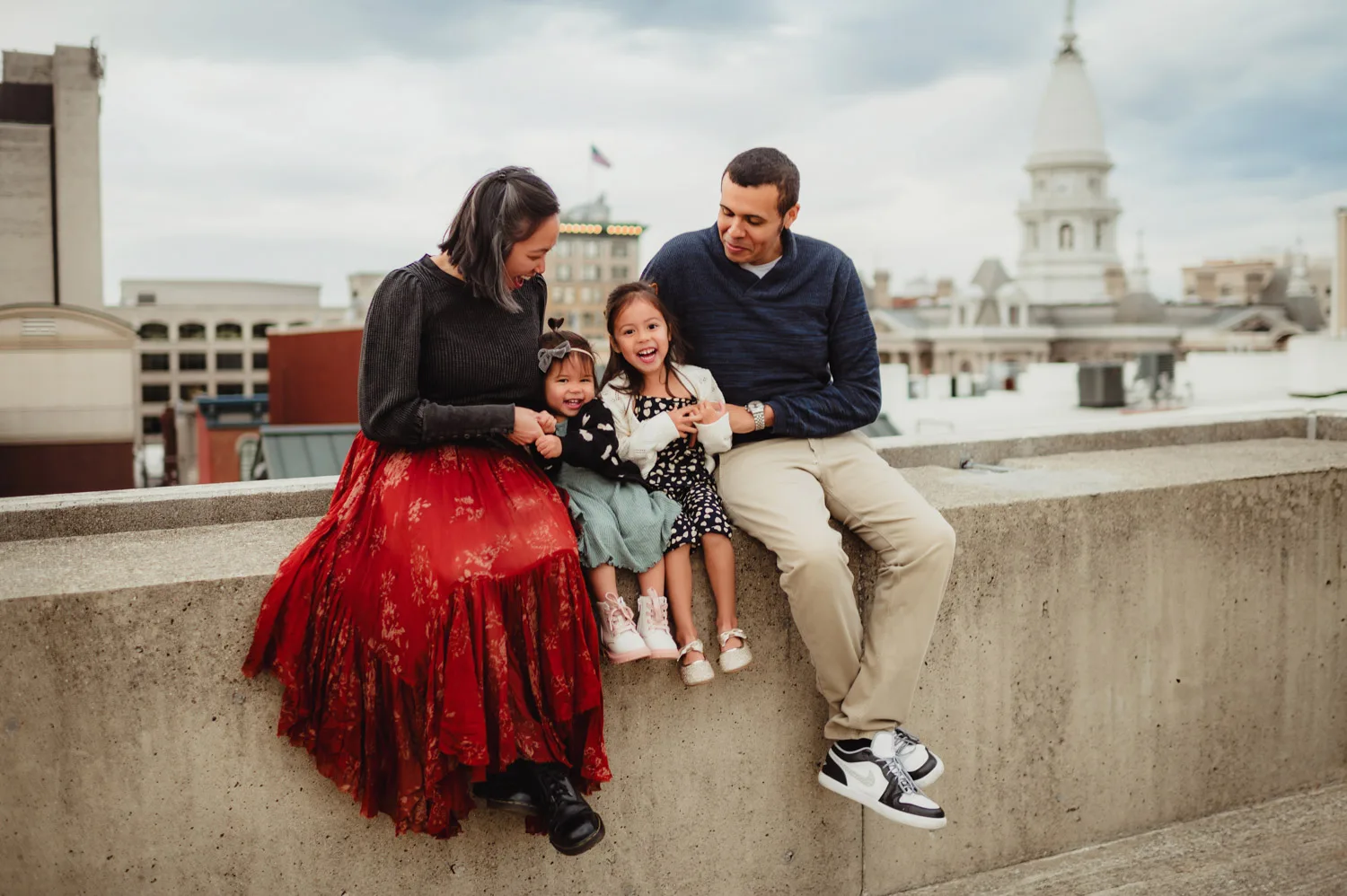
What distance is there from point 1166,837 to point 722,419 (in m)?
2.16

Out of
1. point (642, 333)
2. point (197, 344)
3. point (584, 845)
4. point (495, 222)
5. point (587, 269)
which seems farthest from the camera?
point (587, 269)

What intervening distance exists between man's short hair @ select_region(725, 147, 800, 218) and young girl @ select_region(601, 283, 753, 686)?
1.50 feet

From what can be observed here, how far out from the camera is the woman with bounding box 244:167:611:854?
8.92 ft

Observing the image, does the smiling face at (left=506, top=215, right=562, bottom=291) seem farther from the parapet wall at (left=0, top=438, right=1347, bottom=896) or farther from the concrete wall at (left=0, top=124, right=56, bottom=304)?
the concrete wall at (left=0, top=124, right=56, bottom=304)

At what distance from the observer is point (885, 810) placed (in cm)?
308

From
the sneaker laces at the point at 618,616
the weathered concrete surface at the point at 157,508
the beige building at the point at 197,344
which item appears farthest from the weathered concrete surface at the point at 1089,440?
the beige building at the point at 197,344

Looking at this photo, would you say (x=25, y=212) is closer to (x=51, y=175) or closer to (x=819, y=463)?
(x=51, y=175)

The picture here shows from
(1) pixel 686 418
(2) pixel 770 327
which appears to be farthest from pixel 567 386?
(2) pixel 770 327

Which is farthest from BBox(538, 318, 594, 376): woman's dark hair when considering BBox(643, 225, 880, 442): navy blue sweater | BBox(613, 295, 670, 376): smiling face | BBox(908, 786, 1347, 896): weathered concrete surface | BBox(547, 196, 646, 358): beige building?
BBox(547, 196, 646, 358): beige building

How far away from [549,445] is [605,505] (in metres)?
0.22

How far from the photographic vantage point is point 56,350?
2505 cm

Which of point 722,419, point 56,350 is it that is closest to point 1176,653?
point 722,419

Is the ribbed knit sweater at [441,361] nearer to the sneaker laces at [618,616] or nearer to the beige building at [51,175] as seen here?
the sneaker laces at [618,616]

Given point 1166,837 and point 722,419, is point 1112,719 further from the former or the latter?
point 722,419
